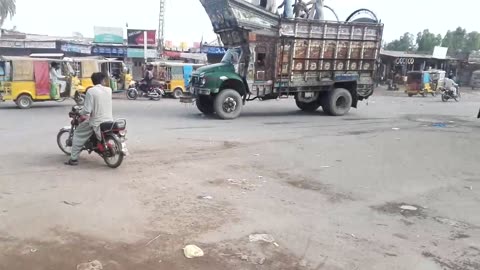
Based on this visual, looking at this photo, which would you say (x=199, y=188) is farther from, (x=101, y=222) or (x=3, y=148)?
(x=3, y=148)

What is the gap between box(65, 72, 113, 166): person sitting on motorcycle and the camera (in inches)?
253

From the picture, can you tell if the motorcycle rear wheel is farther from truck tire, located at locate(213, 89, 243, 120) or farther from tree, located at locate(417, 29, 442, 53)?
tree, located at locate(417, 29, 442, 53)

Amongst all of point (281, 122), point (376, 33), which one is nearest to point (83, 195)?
point (281, 122)

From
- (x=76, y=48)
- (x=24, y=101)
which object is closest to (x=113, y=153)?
(x=24, y=101)

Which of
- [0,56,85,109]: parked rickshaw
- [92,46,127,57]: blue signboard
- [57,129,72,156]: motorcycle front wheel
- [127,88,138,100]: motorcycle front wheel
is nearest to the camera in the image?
[57,129,72,156]: motorcycle front wheel

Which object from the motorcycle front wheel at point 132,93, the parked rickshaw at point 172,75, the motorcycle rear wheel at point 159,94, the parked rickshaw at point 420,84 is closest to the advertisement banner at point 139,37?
the parked rickshaw at point 172,75

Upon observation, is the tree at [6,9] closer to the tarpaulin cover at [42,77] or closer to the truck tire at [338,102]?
the tarpaulin cover at [42,77]

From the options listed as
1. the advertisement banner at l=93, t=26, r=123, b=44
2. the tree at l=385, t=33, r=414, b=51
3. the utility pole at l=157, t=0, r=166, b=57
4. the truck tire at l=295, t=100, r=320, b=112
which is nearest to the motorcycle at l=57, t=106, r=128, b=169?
the truck tire at l=295, t=100, r=320, b=112

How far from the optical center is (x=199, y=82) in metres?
13.1

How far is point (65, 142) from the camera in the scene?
7418mm

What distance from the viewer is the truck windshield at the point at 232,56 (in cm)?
1331

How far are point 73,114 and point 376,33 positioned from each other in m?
11.2

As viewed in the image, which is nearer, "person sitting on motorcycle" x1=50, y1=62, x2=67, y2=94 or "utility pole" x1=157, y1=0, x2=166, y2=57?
"person sitting on motorcycle" x1=50, y1=62, x2=67, y2=94

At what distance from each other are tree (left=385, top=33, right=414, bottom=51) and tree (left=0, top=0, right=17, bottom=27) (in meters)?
48.7
